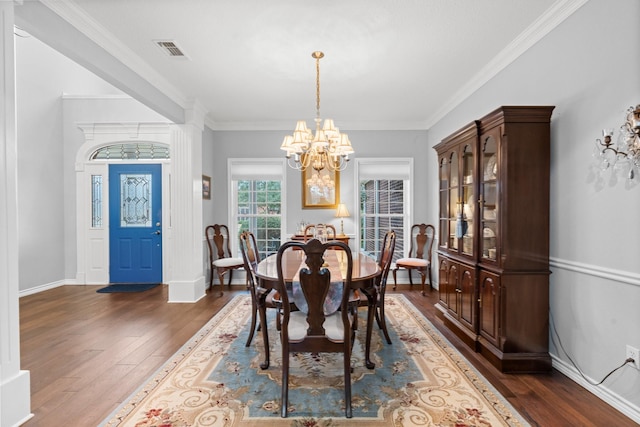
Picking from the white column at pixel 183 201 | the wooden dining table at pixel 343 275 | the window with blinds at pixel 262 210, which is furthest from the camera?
the window with blinds at pixel 262 210

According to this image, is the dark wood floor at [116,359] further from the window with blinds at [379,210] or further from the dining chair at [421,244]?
the window with blinds at [379,210]

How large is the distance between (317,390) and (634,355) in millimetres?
1917

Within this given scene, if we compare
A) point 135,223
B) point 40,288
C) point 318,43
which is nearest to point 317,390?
point 318,43

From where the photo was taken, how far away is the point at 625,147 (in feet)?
6.37

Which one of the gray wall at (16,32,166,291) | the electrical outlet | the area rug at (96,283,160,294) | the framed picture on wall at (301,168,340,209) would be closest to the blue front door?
the area rug at (96,283,160,294)

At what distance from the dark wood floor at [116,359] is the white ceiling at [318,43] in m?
2.67

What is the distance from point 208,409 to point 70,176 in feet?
17.3

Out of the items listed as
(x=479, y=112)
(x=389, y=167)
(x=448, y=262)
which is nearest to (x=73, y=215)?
(x=389, y=167)

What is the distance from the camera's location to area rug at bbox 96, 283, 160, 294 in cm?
509

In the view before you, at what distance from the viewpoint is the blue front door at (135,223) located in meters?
5.54

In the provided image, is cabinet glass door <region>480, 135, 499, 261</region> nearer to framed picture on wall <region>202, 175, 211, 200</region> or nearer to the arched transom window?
framed picture on wall <region>202, 175, 211, 200</region>

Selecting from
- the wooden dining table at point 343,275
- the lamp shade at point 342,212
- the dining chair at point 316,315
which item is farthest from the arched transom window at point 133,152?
the dining chair at point 316,315

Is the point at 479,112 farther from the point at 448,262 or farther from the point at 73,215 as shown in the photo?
the point at 73,215

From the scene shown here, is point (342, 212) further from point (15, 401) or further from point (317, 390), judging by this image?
point (15, 401)
